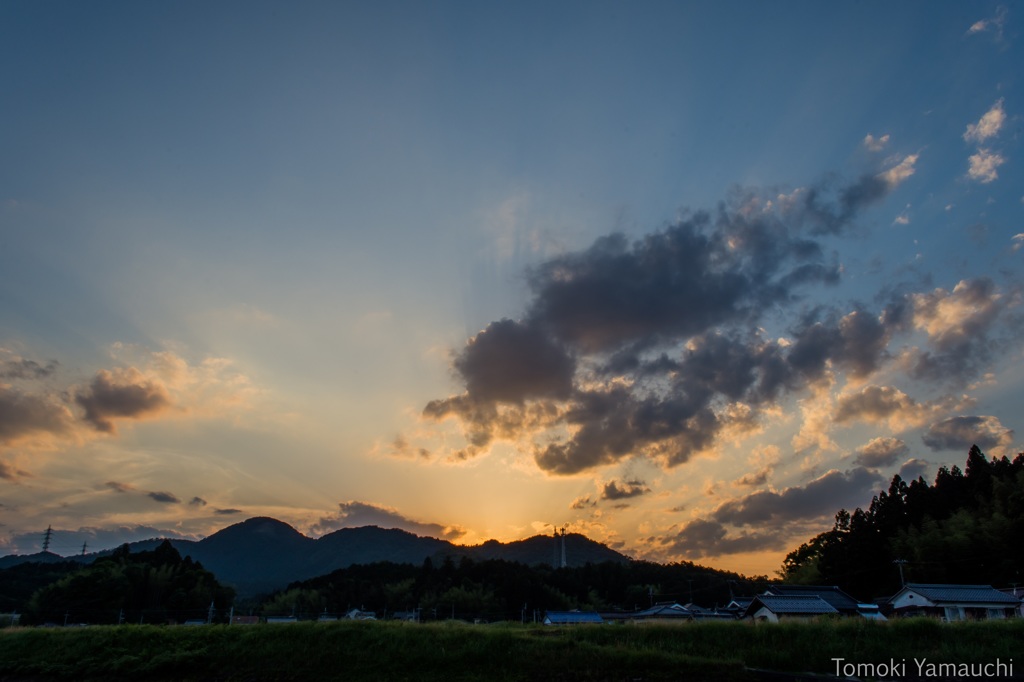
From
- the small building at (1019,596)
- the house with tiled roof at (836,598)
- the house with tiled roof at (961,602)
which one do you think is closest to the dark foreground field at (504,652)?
the house with tiled roof at (961,602)

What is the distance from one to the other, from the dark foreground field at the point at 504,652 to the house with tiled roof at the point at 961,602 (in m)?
19.6

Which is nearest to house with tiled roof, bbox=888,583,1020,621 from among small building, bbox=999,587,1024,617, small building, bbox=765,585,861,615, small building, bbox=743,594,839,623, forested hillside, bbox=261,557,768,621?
small building, bbox=999,587,1024,617

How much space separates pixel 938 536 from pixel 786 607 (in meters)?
35.8

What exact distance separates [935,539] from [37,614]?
9731 cm

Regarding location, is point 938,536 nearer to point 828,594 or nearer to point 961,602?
point 828,594

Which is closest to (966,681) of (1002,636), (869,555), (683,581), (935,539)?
(1002,636)

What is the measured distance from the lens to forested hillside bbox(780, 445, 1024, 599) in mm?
60125

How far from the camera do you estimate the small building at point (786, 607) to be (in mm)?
42219

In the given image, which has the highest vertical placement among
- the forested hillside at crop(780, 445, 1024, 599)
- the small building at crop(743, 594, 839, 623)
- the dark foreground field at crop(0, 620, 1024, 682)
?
the forested hillside at crop(780, 445, 1024, 599)

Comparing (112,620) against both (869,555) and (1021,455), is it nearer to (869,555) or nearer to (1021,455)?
(869,555)

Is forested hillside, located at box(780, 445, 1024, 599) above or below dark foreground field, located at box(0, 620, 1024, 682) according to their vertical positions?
above

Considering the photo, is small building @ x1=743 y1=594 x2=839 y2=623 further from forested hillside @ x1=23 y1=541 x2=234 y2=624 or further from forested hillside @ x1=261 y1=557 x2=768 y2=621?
forested hillside @ x1=23 y1=541 x2=234 y2=624

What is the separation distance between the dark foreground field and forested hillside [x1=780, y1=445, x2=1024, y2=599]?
44.2 metres

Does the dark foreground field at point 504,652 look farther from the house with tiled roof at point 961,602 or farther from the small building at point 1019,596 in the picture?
the small building at point 1019,596
